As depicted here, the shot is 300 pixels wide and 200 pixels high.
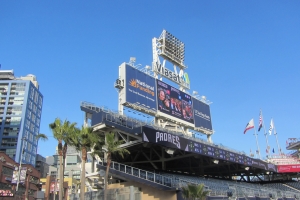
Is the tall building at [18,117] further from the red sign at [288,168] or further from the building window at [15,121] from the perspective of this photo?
the red sign at [288,168]

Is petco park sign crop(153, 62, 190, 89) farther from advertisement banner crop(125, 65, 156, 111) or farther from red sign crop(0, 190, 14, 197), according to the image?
red sign crop(0, 190, 14, 197)

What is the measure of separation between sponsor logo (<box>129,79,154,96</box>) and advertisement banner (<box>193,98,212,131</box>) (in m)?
12.1

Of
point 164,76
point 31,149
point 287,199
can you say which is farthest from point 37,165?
point 287,199

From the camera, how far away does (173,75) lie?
4947 centimetres

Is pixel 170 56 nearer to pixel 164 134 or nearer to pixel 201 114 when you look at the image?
pixel 201 114

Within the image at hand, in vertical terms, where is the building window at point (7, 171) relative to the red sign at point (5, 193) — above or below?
above

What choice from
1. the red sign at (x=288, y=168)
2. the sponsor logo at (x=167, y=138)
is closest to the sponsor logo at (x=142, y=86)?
the sponsor logo at (x=167, y=138)

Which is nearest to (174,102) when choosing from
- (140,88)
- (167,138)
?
(140,88)

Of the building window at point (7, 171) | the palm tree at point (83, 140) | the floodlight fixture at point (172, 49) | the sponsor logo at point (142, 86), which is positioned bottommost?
the palm tree at point (83, 140)

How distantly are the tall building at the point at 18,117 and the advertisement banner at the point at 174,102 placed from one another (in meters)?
72.6

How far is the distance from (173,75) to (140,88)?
11306mm

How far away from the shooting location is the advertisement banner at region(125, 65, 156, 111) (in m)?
38.1

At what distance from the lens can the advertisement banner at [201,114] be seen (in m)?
50.6

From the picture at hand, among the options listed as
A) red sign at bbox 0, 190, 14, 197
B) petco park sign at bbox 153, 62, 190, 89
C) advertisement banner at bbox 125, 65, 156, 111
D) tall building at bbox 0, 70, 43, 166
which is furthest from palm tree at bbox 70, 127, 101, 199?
tall building at bbox 0, 70, 43, 166
